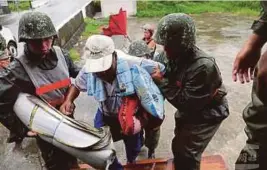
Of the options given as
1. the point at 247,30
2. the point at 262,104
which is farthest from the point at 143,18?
the point at 262,104

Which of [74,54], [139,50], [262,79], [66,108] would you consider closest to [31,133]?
→ [66,108]

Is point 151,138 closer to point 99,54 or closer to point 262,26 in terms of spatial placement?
point 99,54

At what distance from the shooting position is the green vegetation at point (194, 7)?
16.1m

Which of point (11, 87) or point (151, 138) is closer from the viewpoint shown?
point (11, 87)

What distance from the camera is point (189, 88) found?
8.05 ft

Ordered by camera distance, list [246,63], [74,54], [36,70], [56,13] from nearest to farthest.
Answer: [246,63] → [36,70] → [74,54] → [56,13]

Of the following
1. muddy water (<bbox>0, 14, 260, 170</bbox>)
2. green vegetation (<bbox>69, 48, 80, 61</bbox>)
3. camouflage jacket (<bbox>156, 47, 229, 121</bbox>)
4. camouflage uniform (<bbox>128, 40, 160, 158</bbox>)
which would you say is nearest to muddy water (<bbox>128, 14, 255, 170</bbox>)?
muddy water (<bbox>0, 14, 260, 170</bbox>)

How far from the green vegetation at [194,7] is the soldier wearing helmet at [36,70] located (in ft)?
44.2

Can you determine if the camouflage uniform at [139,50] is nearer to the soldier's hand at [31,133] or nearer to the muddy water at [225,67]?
the muddy water at [225,67]

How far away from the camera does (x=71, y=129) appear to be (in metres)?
2.56

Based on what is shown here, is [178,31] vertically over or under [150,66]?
over

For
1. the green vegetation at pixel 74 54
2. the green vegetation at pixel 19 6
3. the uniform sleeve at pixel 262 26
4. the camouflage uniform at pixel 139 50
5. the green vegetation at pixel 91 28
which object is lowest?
the green vegetation at pixel 19 6

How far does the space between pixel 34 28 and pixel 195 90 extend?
1411mm

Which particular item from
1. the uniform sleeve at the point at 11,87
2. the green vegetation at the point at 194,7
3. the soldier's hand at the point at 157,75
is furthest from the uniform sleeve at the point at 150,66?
the green vegetation at the point at 194,7
